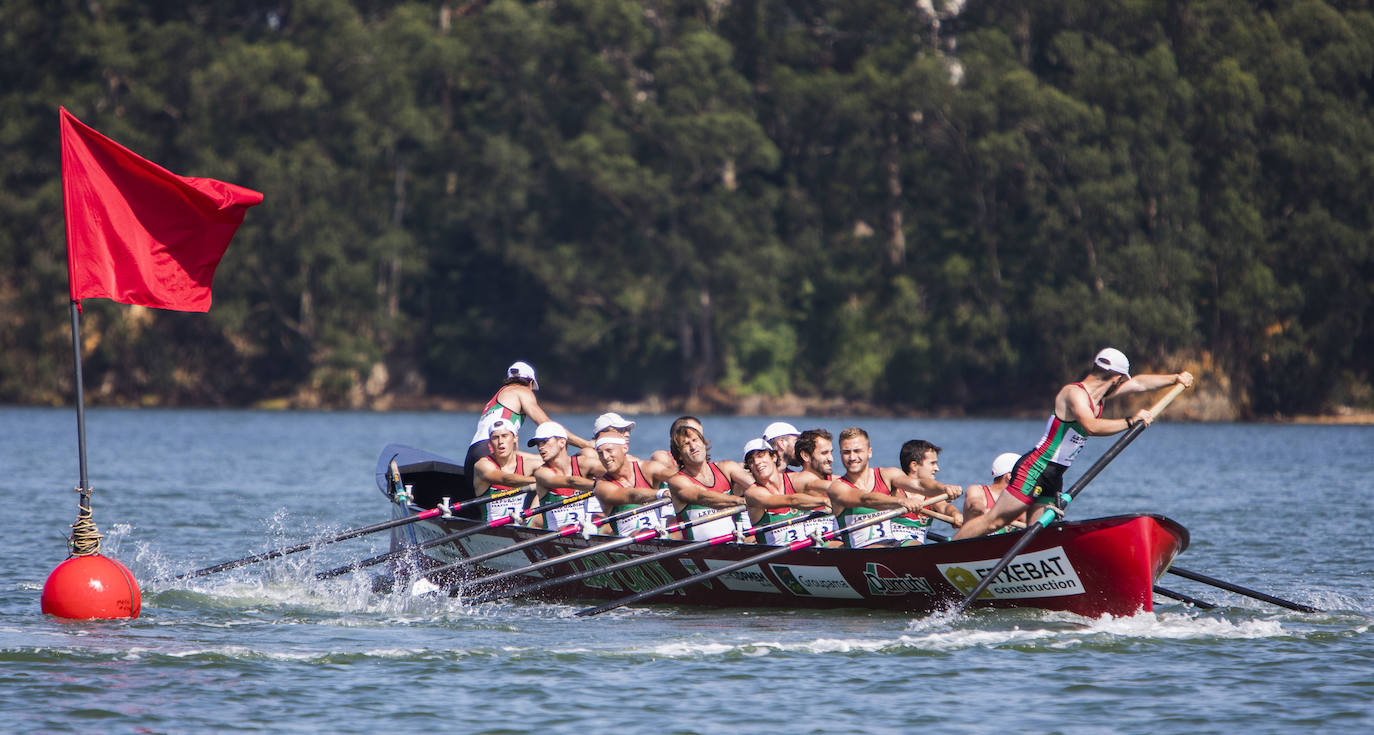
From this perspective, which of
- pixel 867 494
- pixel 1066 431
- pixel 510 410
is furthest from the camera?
pixel 510 410

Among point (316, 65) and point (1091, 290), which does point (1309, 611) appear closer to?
point (1091, 290)

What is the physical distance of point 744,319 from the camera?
5831 cm

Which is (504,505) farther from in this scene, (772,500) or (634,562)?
(772,500)

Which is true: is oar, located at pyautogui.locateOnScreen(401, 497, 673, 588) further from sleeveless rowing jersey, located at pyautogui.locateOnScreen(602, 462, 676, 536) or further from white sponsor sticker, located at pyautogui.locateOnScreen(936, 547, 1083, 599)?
white sponsor sticker, located at pyautogui.locateOnScreen(936, 547, 1083, 599)

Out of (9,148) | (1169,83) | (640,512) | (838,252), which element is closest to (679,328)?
(838,252)

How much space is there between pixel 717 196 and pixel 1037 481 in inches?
1784

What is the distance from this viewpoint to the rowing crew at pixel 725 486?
46.2 feet

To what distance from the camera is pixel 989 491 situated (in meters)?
14.4

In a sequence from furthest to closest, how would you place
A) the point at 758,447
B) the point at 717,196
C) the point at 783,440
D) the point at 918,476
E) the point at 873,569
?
1. the point at 717,196
2. the point at 783,440
3. the point at 758,447
4. the point at 918,476
5. the point at 873,569

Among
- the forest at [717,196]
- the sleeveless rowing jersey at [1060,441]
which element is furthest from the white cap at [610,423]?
the forest at [717,196]

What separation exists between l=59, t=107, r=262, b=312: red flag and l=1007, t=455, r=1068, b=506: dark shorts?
256 inches

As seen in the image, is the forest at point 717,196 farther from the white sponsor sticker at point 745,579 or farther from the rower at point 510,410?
the white sponsor sticker at point 745,579

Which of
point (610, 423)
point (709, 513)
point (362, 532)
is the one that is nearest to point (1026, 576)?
point (709, 513)

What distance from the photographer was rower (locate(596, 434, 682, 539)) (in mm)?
14906
